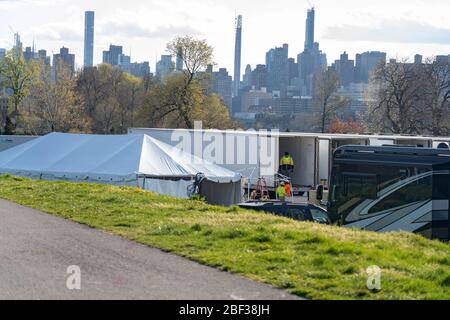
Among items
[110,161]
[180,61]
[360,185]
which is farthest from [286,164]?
[180,61]

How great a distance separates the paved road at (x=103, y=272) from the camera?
26.3 feet

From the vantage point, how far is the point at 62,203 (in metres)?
17.2

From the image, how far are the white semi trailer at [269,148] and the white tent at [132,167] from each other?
208 cm

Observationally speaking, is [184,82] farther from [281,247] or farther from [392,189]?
[281,247]

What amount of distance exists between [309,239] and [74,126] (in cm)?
7328

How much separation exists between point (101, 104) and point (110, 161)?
58.4m

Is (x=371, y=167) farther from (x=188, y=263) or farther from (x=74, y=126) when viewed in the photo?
(x=74, y=126)

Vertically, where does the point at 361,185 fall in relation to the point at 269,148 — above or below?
below

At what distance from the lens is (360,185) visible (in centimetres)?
2128

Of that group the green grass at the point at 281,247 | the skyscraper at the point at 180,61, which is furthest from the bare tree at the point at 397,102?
the green grass at the point at 281,247

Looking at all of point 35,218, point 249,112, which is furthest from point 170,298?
point 249,112

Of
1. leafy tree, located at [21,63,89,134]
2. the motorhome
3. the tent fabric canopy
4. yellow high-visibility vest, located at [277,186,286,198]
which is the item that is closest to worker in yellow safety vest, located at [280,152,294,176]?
the tent fabric canopy

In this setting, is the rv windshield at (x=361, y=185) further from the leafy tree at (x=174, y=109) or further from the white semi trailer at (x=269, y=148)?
the leafy tree at (x=174, y=109)

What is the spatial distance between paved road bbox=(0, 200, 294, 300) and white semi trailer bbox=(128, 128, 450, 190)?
1021 inches
